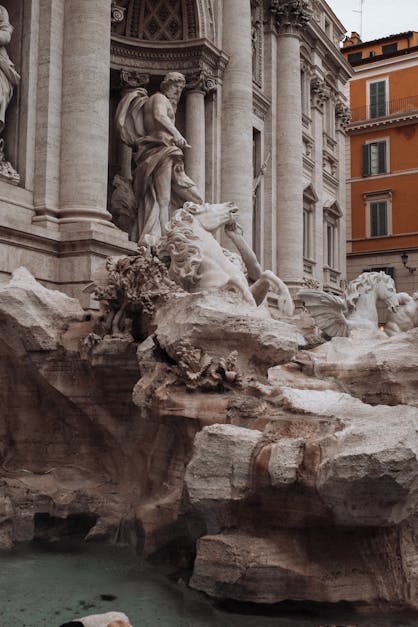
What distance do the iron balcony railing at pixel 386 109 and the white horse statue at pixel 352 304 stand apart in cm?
1956

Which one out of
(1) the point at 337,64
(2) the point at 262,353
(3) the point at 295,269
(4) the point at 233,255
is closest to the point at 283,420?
(2) the point at 262,353

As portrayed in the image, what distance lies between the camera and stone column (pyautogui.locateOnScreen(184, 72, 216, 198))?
13430 millimetres

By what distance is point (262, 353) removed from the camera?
5141 millimetres

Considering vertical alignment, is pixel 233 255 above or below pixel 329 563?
above

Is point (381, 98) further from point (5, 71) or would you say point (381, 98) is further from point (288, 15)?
point (5, 71)

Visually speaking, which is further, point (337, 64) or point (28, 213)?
point (337, 64)

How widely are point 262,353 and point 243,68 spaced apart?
33.4 feet

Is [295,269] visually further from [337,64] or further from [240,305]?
[240,305]

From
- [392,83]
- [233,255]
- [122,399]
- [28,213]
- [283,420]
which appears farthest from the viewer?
[392,83]

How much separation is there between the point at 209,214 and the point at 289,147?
9.04 metres

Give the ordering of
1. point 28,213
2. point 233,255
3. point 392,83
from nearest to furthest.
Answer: point 233,255, point 28,213, point 392,83

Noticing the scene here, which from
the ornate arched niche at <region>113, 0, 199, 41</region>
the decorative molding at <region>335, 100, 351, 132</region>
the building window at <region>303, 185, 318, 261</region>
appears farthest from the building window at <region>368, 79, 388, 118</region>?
the ornate arched niche at <region>113, 0, 199, 41</region>

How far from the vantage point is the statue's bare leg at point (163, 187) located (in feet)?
37.9

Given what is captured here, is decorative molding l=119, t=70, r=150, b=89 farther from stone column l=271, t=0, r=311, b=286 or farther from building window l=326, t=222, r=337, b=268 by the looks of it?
building window l=326, t=222, r=337, b=268
